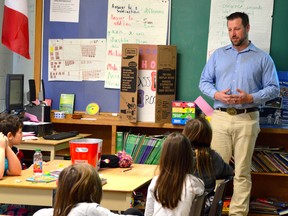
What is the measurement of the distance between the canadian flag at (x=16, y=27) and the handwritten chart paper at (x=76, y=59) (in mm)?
291

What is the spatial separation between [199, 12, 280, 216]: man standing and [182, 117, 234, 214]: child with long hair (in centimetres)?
124

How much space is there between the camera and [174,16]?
5.64 m

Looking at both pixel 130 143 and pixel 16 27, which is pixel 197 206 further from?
pixel 16 27

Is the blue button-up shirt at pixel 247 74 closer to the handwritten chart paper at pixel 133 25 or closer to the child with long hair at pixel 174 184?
the handwritten chart paper at pixel 133 25

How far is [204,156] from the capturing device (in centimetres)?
360

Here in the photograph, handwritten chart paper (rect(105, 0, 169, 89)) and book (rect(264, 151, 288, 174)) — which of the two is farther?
handwritten chart paper (rect(105, 0, 169, 89))

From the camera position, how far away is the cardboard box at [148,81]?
548 centimetres

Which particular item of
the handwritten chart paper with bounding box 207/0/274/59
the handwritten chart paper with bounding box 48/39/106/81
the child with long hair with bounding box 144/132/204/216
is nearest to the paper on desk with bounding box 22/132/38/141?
the handwritten chart paper with bounding box 48/39/106/81

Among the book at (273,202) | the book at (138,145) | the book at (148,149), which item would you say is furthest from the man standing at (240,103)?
the book at (138,145)

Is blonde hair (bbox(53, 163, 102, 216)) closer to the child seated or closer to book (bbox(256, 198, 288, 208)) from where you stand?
the child seated

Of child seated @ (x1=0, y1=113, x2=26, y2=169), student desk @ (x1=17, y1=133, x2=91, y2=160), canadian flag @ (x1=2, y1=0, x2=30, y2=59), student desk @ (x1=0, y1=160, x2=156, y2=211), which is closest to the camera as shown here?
student desk @ (x1=0, y1=160, x2=156, y2=211)

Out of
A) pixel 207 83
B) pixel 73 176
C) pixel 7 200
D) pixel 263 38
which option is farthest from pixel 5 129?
pixel 263 38

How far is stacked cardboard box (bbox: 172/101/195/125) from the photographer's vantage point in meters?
5.39

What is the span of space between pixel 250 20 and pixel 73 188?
11.6 ft
